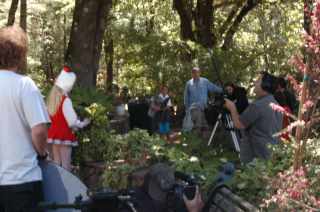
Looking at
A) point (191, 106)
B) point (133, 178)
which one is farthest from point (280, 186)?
point (191, 106)

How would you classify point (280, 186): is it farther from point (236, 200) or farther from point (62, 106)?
point (62, 106)

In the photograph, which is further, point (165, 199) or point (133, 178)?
point (133, 178)

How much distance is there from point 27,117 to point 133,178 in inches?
112

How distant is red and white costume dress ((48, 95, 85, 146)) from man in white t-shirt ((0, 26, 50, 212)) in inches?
165

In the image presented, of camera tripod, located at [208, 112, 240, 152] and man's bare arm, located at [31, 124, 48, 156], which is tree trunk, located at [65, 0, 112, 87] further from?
man's bare arm, located at [31, 124, 48, 156]

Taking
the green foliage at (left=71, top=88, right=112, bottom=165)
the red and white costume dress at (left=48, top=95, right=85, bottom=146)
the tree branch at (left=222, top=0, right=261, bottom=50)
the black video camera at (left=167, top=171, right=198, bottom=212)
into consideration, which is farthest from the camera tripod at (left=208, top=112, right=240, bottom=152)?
the tree branch at (left=222, top=0, right=261, bottom=50)

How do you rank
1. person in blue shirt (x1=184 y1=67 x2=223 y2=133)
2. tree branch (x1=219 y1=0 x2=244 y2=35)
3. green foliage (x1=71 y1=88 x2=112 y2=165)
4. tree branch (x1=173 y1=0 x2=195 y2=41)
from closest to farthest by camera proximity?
green foliage (x1=71 y1=88 x2=112 y2=165), person in blue shirt (x1=184 y1=67 x2=223 y2=133), tree branch (x1=173 y1=0 x2=195 y2=41), tree branch (x1=219 y1=0 x2=244 y2=35)

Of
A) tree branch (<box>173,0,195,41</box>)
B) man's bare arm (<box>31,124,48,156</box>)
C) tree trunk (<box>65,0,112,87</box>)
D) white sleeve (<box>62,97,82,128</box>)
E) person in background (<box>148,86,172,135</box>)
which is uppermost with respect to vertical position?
tree branch (<box>173,0,195,41</box>)

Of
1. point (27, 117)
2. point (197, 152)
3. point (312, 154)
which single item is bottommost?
point (197, 152)

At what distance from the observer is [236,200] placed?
415 cm

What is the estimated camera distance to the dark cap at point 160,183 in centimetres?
444

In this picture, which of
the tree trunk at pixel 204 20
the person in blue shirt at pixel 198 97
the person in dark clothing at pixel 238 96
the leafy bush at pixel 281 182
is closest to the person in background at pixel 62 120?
the person in dark clothing at pixel 238 96

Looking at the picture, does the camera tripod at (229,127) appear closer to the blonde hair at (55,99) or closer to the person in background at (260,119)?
the blonde hair at (55,99)

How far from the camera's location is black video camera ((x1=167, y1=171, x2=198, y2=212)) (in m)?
4.23
